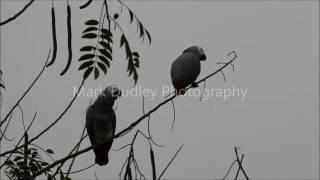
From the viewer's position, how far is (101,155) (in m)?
3.93

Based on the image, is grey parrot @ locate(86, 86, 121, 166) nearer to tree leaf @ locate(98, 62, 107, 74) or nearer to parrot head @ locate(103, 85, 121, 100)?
parrot head @ locate(103, 85, 121, 100)

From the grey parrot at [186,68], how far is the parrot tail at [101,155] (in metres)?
0.85

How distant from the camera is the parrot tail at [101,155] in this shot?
3891mm

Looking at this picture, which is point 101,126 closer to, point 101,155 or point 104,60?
point 101,155

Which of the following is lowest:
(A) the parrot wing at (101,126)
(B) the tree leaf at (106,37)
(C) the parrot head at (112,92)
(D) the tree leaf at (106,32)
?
(A) the parrot wing at (101,126)

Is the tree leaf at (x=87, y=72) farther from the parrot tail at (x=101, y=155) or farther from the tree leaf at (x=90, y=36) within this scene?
the parrot tail at (x=101, y=155)

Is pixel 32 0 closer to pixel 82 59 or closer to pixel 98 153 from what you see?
pixel 82 59

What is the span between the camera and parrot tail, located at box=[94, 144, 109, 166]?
389 cm

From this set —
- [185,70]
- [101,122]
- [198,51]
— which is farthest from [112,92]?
[198,51]

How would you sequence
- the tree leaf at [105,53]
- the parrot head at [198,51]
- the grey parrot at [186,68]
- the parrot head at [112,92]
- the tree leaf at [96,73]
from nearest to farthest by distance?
the tree leaf at [96,73], the tree leaf at [105,53], the parrot head at [112,92], the grey parrot at [186,68], the parrot head at [198,51]

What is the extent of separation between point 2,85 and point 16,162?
373mm

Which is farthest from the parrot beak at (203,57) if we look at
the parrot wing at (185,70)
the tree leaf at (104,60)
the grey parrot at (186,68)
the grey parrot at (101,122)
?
the tree leaf at (104,60)

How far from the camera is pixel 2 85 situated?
82.9 inches

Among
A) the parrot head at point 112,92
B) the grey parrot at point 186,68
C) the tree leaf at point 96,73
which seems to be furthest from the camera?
the grey parrot at point 186,68
